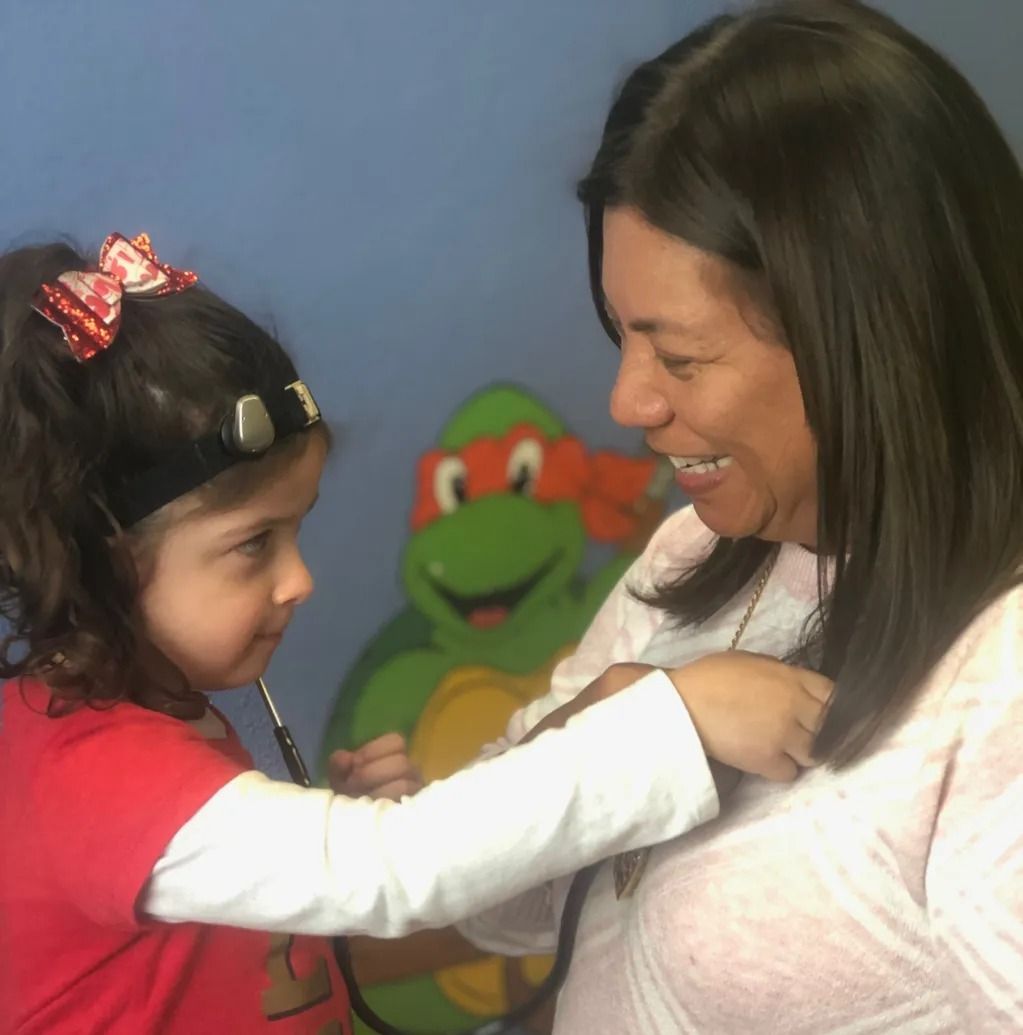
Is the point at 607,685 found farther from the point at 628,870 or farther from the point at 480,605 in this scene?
the point at 480,605

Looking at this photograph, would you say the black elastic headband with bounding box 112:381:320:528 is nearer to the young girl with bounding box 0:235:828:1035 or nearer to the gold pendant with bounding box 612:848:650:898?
the young girl with bounding box 0:235:828:1035

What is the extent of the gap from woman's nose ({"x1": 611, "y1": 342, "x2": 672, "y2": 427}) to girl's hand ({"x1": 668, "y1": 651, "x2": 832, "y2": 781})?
0.53 ft

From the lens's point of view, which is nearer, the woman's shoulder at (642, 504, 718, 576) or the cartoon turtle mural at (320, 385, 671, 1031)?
the woman's shoulder at (642, 504, 718, 576)

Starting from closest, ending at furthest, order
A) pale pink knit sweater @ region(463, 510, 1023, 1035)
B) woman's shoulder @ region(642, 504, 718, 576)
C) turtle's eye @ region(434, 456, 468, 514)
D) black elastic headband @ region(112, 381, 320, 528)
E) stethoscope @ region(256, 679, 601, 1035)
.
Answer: pale pink knit sweater @ region(463, 510, 1023, 1035) < black elastic headband @ region(112, 381, 320, 528) < stethoscope @ region(256, 679, 601, 1035) < woman's shoulder @ region(642, 504, 718, 576) < turtle's eye @ region(434, 456, 468, 514)

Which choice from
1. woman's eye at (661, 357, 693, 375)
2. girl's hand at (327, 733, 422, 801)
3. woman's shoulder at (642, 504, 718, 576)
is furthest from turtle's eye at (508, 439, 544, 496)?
woman's eye at (661, 357, 693, 375)

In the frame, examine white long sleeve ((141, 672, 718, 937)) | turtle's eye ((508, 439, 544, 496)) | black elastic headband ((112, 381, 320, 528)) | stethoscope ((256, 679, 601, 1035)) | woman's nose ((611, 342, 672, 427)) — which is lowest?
stethoscope ((256, 679, 601, 1035))

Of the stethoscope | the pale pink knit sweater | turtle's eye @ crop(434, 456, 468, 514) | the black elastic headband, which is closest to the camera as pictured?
the pale pink knit sweater

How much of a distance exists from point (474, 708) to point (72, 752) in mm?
609

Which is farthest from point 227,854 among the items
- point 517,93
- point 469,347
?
point 517,93

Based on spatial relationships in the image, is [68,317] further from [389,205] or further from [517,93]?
[517,93]

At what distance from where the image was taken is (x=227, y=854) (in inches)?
25.3

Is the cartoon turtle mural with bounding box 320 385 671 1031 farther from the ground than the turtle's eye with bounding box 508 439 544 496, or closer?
closer

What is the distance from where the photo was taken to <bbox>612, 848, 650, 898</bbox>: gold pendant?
786 mm

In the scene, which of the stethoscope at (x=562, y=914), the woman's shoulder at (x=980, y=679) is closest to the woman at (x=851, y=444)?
the woman's shoulder at (x=980, y=679)
